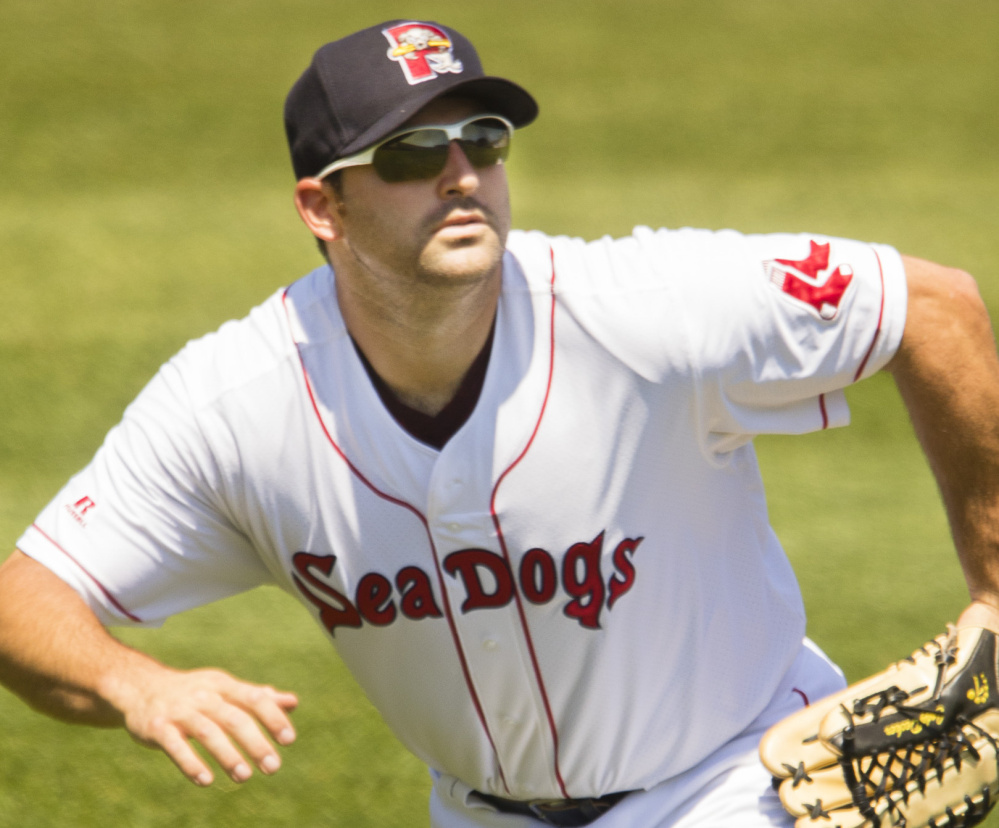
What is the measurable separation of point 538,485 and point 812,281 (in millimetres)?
689

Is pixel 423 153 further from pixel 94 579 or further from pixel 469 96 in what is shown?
pixel 94 579

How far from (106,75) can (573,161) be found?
401 centimetres

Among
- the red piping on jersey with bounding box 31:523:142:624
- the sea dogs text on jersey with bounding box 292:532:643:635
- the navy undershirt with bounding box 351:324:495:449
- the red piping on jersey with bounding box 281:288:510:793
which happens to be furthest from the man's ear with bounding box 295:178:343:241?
the red piping on jersey with bounding box 31:523:142:624

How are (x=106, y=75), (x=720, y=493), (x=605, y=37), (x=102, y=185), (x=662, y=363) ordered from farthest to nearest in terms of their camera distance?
1. (x=605, y=37)
2. (x=106, y=75)
3. (x=102, y=185)
4. (x=720, y=493)
5. (x=662, y=363)

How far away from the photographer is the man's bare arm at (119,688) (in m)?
2.12

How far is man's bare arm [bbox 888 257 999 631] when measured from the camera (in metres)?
2.69

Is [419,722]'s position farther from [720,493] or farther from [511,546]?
[720,493]

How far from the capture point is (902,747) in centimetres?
274

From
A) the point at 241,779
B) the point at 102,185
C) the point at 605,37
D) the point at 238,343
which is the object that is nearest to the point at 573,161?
the point at 605,37

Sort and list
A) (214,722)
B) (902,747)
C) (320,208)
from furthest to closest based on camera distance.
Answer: (320,208) < (902,747) < (214,722)

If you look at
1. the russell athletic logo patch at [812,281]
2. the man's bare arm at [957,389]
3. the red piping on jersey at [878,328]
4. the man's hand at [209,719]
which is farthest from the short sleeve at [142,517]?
the man's bare arm at [957,389]

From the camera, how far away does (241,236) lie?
8.93m

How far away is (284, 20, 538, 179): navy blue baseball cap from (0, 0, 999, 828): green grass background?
248 centimetres

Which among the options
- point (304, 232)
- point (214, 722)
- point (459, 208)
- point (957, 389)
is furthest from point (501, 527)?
point (304, 232)
